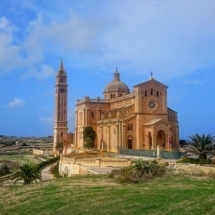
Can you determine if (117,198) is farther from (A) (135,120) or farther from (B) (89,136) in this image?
(B) (89,136)

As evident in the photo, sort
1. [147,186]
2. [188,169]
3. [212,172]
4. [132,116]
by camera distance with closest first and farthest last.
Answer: [147,186] < [212,172] < [188,169] < [132,116]

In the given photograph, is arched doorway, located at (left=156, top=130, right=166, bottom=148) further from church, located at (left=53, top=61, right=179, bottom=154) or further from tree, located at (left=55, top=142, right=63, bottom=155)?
tree, located at (left=55, top=142, right=63, bottom=155)

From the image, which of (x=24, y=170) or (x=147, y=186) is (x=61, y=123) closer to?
(x=24, y=170)

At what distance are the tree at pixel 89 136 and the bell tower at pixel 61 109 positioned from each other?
1539cm

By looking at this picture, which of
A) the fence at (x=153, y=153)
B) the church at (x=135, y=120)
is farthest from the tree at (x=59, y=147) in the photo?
the fence at (x=153, y=153)

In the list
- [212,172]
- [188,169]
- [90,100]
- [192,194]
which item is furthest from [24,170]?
[90,100]

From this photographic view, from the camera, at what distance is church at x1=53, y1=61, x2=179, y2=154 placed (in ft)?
166

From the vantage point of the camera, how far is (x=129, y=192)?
50.9ft

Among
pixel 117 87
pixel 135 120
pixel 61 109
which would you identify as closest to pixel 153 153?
pixel 135 120

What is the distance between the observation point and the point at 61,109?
247 feet

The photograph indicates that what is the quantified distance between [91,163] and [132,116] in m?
20.3

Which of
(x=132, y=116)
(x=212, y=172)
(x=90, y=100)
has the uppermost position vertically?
(x=90, y=100)

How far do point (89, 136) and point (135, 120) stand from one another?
955 cm

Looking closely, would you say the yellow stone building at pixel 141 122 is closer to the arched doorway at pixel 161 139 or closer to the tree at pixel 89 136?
the arched doorway at pixel 161 139
